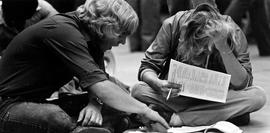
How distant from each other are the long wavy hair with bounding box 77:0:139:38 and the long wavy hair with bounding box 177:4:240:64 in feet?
1.51

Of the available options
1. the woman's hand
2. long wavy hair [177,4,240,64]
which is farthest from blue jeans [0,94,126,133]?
the woman's hand

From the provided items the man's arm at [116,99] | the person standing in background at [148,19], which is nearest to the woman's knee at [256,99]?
the man's arm at [116,99]

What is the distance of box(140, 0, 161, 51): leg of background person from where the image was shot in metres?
8.22

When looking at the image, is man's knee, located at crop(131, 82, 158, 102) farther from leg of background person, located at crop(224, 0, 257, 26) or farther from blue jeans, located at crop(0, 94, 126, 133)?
leg of background person, located at crop(224, 0, 257, 26)

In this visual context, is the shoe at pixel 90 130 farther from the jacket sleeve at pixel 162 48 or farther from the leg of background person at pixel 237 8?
the leg of background person at pixel 237 8

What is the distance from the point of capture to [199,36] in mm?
3875

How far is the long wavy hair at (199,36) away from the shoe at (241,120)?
1.68ft

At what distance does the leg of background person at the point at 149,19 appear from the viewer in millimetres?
8219

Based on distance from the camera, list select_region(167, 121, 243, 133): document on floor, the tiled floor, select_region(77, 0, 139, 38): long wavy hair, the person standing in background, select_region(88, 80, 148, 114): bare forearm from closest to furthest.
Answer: select_region(88, 80, 148, 114): bare forearm < select_region(77, 0, 139, 38): long wavy hair < select_region(167, 121, 243, 133): document on floor < the tiled floor < the person standing in background

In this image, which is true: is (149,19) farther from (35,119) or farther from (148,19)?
(35,119)

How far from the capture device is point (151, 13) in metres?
8.25

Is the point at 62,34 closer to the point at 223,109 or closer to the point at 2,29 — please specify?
the point at 223,109

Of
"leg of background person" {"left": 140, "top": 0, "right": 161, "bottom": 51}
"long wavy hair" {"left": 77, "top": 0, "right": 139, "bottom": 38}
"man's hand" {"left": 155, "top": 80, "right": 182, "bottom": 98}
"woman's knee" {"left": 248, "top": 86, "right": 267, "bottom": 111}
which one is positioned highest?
"long wavy hair" {"left": 77, "top": 0, "right": 139, "bottom": 38}

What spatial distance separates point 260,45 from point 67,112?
4353mm
